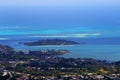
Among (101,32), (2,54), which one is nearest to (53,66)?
(2,54)

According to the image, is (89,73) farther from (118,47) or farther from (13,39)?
(13,39)

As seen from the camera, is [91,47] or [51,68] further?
[91,47]

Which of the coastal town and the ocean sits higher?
the ocean

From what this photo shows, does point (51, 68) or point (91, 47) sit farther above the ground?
point (91, 47)

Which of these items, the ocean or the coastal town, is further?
the ocean

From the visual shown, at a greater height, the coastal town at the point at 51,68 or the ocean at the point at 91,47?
the ocean at the point at 91,47
